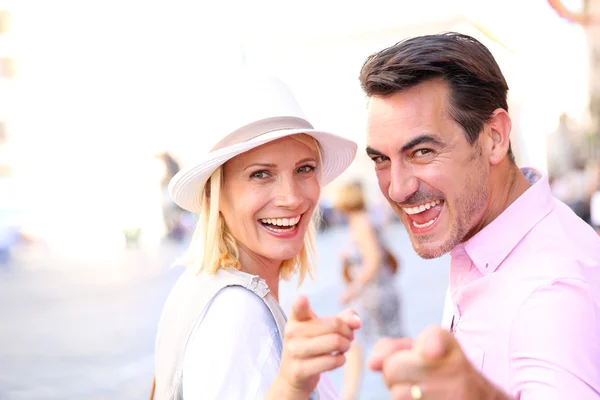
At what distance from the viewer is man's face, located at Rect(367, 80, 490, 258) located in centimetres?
152

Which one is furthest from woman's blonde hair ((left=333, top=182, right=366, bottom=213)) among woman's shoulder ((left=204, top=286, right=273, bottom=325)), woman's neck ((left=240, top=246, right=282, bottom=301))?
woman's shoulder ((left=204, top=286, right=273, bottom=325))

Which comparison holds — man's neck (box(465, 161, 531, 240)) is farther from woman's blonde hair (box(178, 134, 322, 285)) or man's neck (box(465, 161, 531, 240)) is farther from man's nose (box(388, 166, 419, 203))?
woman's blonde hair (box(178, 134, 322, 285))

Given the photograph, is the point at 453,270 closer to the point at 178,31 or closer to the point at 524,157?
the point at 178,31

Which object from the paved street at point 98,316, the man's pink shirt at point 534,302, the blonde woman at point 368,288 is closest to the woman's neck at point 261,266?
the man's pink shirt at point 534,302

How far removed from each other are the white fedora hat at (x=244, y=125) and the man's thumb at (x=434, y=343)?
0.89m

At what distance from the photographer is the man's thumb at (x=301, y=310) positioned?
101cm

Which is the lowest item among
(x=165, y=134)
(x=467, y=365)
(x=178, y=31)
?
(x=165, y=134)

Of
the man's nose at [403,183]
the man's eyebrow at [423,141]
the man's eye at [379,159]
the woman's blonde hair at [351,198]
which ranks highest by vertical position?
the man's eyebrow at [423,141]

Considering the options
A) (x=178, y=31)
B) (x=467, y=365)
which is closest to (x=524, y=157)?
(x=178, y=31)

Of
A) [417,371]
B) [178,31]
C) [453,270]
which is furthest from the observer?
[178,31]

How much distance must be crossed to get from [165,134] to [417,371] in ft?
44.0

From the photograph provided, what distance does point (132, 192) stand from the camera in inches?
535

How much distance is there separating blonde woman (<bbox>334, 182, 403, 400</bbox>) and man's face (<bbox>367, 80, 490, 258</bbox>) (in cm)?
286

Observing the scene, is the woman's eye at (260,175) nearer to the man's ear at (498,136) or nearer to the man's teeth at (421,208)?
the man's teeth at (421,208)
